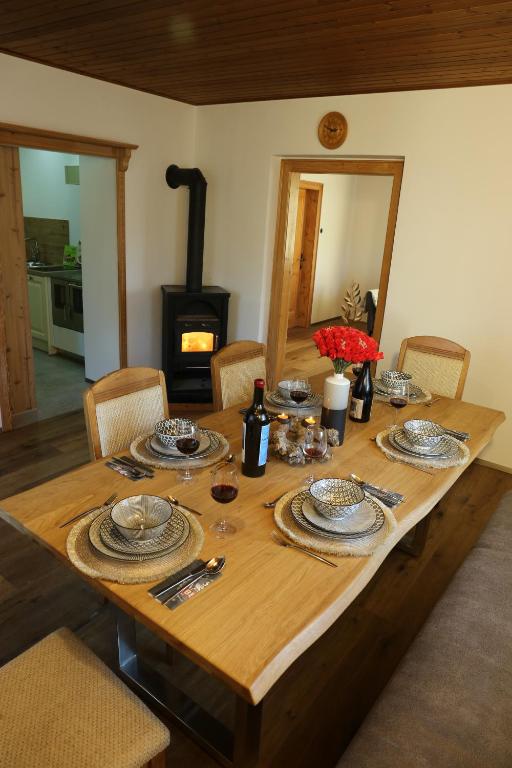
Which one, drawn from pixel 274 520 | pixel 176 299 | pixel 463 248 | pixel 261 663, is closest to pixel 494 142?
pixel 463 248

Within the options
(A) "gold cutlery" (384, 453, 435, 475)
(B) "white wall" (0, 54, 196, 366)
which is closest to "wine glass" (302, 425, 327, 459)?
(A) "gold cutlery" (384, 453, 435, 475)

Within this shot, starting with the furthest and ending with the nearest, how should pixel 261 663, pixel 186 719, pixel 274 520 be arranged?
pixel 186 719
pixel 274 520
pixel 261 663

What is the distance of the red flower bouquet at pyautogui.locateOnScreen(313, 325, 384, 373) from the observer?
199 cm

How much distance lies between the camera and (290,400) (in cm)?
243

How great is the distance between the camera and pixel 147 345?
475 centimetres

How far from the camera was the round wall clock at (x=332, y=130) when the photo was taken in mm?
3791

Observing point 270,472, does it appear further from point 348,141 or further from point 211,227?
point 211,227

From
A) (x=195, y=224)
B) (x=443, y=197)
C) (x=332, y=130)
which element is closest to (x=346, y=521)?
(x=443, y=197)

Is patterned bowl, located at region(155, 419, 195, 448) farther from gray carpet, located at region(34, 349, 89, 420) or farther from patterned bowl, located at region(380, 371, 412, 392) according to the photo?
gray carpet, located at region(34, 349, 89, 420)

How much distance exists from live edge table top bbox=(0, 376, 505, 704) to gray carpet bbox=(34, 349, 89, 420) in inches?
109

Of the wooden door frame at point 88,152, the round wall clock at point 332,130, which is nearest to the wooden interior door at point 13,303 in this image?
the wooden door frame at point 88,152

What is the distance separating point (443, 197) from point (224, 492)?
2834mm

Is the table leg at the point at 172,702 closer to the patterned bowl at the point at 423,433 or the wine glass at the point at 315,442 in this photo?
the wine glass at the point at 315,442

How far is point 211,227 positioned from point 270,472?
340cm
